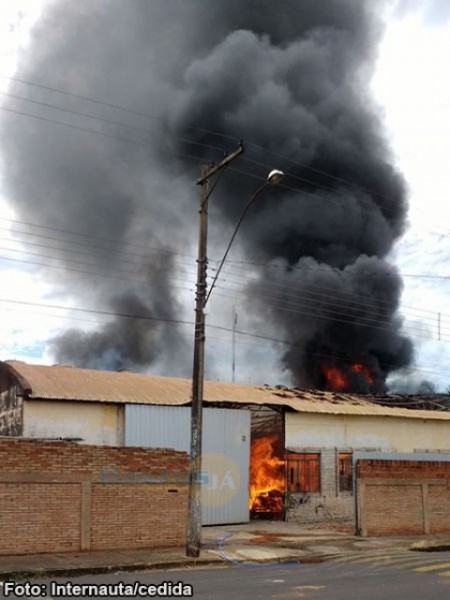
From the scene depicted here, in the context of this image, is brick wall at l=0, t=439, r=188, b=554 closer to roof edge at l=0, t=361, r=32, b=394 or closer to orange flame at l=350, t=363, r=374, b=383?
roof edge at l=0, t=361, r=32, b=394

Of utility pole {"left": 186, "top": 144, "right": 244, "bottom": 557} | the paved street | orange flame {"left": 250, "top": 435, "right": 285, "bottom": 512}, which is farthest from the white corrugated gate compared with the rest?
the paved street

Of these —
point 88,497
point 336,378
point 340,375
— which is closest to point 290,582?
point 88,497

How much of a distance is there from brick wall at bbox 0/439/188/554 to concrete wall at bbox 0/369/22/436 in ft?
18.3

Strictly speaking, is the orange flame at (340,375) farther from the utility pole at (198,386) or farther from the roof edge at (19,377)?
the utility pole at (198,386)

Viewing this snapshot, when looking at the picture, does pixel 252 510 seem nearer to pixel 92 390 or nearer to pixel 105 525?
pixel 92 390

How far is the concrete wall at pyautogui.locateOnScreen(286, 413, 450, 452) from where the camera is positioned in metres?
23.5

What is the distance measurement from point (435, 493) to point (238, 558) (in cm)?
871

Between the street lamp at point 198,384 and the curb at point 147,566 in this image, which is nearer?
the curb at point 147,566

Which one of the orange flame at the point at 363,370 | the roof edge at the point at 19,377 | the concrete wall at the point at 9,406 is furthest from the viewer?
the orange flame at the point at 363,370

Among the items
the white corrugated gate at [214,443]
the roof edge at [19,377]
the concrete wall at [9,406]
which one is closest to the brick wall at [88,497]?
the white corrugated gate at [214,443]

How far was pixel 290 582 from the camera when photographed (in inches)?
442

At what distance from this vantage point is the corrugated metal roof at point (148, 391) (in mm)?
20172

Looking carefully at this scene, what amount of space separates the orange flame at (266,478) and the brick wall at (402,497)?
453 cm

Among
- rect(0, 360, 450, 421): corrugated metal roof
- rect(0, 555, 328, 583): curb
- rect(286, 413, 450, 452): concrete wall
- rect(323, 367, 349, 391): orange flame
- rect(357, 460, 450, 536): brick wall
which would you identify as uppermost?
rect(323, 367, 349, 391): orange flame
